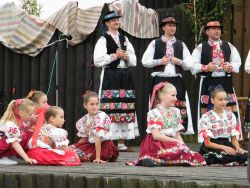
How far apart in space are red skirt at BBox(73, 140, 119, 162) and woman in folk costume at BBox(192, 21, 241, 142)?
1.73 metres

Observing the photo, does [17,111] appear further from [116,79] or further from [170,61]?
[170,61]

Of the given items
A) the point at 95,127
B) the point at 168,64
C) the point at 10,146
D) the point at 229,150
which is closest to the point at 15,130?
the point at 10,146

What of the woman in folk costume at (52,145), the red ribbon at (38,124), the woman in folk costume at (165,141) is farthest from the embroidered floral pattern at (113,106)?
the woman in folk costume at (165,141)

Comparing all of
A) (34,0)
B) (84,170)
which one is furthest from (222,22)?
(34,0)

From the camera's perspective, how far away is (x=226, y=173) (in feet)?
23.7

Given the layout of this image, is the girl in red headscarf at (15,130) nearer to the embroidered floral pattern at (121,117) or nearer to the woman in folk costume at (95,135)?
the woman in folk costume at (95,135)

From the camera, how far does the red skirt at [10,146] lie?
27.6ft

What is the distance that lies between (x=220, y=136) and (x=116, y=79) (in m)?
2.28

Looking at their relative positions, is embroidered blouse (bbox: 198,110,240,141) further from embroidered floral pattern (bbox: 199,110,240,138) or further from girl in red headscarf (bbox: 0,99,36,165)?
girl in red headscarf (bbox: 0,99,36,165)

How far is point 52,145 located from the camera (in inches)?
336

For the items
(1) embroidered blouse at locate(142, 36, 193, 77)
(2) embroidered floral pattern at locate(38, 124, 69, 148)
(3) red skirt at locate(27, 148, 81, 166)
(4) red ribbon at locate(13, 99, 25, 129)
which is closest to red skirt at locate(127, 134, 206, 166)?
(3) red skirt at locate(27, 148, 81, 166)

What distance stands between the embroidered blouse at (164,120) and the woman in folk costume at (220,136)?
0.28 meters

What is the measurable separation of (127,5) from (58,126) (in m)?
3.42

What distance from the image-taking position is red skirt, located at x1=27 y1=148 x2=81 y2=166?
8352 millimetres
